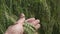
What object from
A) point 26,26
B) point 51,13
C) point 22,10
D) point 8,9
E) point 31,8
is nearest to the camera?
point 26,26

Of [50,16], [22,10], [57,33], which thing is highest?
[22,10]

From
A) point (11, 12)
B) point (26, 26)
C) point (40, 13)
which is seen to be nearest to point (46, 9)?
point (40, 13)

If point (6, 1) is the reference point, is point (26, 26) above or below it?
below

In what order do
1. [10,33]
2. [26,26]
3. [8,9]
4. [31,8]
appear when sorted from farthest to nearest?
[31,8]
[8,9]
[26,26]
[10,33]

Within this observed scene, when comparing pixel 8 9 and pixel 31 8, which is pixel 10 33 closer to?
pixel 8 9

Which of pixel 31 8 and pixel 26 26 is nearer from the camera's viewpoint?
pixel 26 26

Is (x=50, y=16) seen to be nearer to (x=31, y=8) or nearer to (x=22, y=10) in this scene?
(x=31, y=8)
